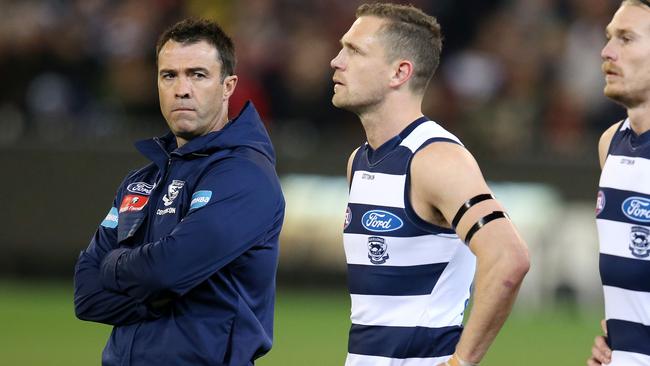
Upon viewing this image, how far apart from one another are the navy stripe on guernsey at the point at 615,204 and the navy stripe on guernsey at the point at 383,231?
747 millimetres

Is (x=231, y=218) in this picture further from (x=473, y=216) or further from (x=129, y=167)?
(x=129, y=167)

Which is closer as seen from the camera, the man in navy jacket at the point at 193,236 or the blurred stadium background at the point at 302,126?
the man in navy jacket at the point at 193,236

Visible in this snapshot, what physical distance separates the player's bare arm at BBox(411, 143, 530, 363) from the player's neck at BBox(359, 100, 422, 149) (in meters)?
0.48

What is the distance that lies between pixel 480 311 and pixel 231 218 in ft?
4.14

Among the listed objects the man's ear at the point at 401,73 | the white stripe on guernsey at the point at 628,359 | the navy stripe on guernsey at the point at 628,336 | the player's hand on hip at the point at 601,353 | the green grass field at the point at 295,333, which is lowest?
the green grass field at the point at 295,333

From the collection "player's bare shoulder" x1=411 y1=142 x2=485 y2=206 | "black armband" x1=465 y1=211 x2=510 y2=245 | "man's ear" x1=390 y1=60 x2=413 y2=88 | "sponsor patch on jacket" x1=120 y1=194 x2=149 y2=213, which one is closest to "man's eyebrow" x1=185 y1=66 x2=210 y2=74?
"sponsor patch on jacket" x1=120 y1=194 x2=149 y2=213

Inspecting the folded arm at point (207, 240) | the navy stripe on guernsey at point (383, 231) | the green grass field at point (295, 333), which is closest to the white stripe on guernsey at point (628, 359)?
the navy stripe on guernsey at point (383, 231)

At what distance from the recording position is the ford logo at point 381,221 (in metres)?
5.71

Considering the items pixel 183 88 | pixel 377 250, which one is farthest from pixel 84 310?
pixel 377 250

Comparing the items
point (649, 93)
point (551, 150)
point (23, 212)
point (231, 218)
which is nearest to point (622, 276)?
point (649, 93)

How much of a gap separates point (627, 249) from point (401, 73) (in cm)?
134

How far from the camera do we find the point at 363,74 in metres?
6.00

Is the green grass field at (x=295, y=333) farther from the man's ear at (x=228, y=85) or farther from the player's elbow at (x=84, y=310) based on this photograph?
the man's ear at (x=228, y=85)

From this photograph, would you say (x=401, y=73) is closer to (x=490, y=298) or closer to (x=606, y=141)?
(x=606, y=141)
